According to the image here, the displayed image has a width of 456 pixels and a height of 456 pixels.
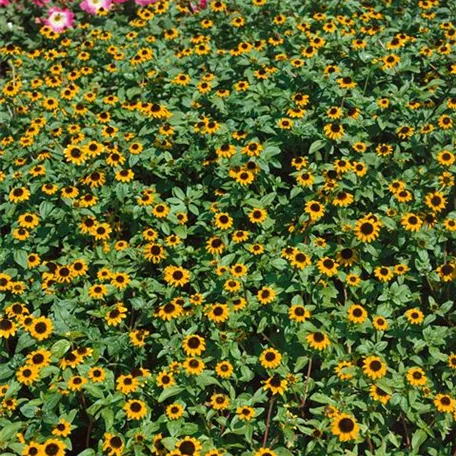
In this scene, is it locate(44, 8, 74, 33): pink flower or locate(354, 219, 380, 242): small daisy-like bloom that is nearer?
locate(354, 219, 380, 242): small daisy-like bloom

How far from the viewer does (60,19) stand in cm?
648

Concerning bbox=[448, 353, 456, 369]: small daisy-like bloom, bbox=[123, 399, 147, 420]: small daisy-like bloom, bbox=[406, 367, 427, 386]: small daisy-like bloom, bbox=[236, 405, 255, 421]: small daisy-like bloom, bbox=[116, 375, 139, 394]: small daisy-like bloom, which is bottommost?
bbox=[448, 353, 456, 369]: small daisy-like bloom

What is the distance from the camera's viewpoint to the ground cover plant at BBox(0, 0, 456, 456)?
3273 mm

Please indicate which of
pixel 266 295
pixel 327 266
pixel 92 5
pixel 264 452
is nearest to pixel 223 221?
pixel 266 295

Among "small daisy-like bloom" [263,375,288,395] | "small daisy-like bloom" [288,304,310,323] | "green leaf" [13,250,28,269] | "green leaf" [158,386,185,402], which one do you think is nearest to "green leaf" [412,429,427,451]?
"small daisy-like bloom" [263,375,288,395]

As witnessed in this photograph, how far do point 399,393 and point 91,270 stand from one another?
6.52 feet

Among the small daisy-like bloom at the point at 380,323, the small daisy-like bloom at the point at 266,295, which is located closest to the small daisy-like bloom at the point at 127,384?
the small daisy-like bloom at the point at 266,295

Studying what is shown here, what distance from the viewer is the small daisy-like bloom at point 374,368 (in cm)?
323

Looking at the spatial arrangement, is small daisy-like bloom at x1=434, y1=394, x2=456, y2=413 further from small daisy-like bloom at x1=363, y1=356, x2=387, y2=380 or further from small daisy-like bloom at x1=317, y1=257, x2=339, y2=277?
small daisy-like bloom at x1=317, y1=257, x2=339, y2=277

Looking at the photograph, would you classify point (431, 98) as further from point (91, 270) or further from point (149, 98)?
point (91, 270)

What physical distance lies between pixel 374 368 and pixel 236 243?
3.90 feet

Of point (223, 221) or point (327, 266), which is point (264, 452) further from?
point (223, 221)

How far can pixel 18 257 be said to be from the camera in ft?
13.0

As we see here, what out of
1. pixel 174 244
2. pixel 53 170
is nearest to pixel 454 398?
pixel 174 244
